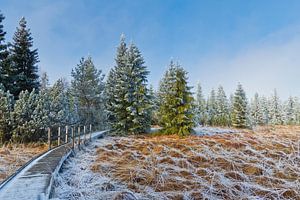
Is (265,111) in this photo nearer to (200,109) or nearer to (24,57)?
(200,109)

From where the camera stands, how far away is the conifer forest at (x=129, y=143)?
4.44m

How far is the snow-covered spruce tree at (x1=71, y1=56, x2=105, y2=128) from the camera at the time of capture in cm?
2618

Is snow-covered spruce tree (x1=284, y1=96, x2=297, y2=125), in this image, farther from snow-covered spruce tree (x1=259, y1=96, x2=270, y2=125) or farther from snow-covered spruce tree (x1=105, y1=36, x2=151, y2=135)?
snow-covered spruce tree (x1=105, y1=36, x2=151, y2=135)

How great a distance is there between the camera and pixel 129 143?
1170cm

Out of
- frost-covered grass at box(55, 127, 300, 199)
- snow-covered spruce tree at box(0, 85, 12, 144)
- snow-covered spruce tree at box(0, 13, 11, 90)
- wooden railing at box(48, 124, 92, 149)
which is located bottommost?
frost-covered grass at box(55, 127, 300, 199)

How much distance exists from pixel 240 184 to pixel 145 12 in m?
10.7

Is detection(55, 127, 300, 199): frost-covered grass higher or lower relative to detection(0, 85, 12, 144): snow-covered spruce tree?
lower

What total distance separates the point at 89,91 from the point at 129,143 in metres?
16.1

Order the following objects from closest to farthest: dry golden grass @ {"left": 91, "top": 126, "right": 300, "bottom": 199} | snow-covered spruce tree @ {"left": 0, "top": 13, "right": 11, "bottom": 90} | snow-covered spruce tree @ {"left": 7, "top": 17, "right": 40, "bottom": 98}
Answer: dry golden grass @ {"left": 91, "top": 126, "right": 300, "bottom": 199}, snow-covered spruce tree @ {"left": 0, "top": 13, "right": 11, "bottom": 90}, snow-covered spruce tree @ {"left": 7, "top": 17, "right": 40, "bottom": 98}

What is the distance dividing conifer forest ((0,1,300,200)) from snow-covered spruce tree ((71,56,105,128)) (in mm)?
97

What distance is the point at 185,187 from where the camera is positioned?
14.8ft

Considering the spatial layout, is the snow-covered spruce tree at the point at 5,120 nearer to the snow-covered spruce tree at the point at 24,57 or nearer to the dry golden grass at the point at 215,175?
the dry golden grass at the point at 215,175

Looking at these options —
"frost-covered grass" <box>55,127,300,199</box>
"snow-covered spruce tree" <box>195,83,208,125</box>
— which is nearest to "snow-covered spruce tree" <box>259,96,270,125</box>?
"snow-covered spruce tree" <box>195,83,208,125</box>

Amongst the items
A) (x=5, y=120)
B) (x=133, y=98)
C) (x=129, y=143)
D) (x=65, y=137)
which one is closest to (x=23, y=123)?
(x=5, y=120)
